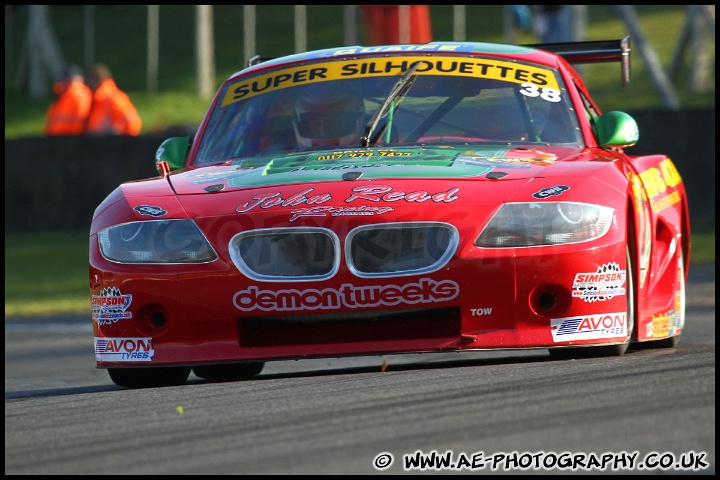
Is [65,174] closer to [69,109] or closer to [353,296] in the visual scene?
[69,109]

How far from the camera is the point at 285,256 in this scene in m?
5.18

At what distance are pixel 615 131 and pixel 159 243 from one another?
2.17m

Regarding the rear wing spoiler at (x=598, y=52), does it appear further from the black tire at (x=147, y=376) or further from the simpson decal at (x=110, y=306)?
the simpson decal at (x=110, y=306)

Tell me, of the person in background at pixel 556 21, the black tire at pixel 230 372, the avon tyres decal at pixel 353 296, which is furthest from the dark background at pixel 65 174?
the avon tyres decal at pixel 353 296

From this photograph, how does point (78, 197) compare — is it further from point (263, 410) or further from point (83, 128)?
point (263, 410)

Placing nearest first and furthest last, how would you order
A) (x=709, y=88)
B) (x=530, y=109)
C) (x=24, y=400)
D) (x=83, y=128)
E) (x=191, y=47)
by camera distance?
(x=24, y=400), (x=530, y=109), (x=83, y=128), (x=709, y=88), (x=191, y=47)

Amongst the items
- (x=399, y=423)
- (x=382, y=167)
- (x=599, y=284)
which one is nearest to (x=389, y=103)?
(x=382, y=167)

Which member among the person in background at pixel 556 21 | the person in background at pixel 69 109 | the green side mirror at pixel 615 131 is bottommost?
the person in background at pixel 69 109

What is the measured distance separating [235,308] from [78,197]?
43.4 ft

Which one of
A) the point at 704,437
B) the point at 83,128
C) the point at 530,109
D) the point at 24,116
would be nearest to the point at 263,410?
the point at 704,437

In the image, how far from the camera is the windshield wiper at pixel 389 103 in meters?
6.26

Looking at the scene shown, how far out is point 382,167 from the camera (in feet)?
18.2

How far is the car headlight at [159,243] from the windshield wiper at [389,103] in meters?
1.21

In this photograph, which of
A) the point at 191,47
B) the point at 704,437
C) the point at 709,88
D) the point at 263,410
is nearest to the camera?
the point at 704,437
